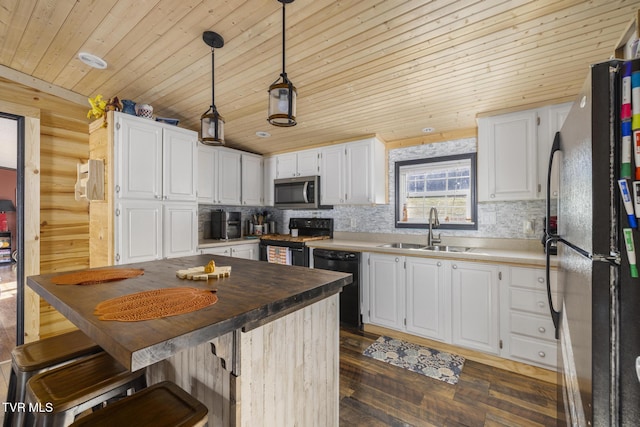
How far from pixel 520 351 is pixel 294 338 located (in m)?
2.13

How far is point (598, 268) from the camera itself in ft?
2.39

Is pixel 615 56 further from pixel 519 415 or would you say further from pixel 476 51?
pixel 519 415

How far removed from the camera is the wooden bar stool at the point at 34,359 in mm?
1186

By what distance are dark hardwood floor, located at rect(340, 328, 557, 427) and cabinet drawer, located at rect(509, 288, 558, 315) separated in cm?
57

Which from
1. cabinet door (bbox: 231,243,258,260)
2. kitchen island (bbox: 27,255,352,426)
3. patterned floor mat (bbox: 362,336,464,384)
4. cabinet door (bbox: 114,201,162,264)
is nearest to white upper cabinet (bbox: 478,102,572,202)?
patterned floor mat (bbox: 362,336,464,384)

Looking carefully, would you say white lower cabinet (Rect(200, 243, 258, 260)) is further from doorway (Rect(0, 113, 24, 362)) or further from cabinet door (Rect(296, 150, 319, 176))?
doorway (Rect(0, 113, 24, 362))

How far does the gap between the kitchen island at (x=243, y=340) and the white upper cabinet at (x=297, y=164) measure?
2.53 metres

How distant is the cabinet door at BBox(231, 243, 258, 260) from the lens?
151 inches

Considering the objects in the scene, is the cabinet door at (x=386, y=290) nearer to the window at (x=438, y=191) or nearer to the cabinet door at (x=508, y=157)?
the window at (x=438, y=191)

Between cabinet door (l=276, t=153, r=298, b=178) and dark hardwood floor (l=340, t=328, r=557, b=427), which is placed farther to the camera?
cabinet door (l=276, t=153, r=298, b=178)

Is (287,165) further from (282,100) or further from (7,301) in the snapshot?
(7,301)

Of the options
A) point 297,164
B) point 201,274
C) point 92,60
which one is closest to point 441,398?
point 201,274

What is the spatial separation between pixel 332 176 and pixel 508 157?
197 centimetres

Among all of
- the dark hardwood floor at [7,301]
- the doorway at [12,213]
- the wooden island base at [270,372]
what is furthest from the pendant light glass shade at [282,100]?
the dark hardwood floor at [7,301]
